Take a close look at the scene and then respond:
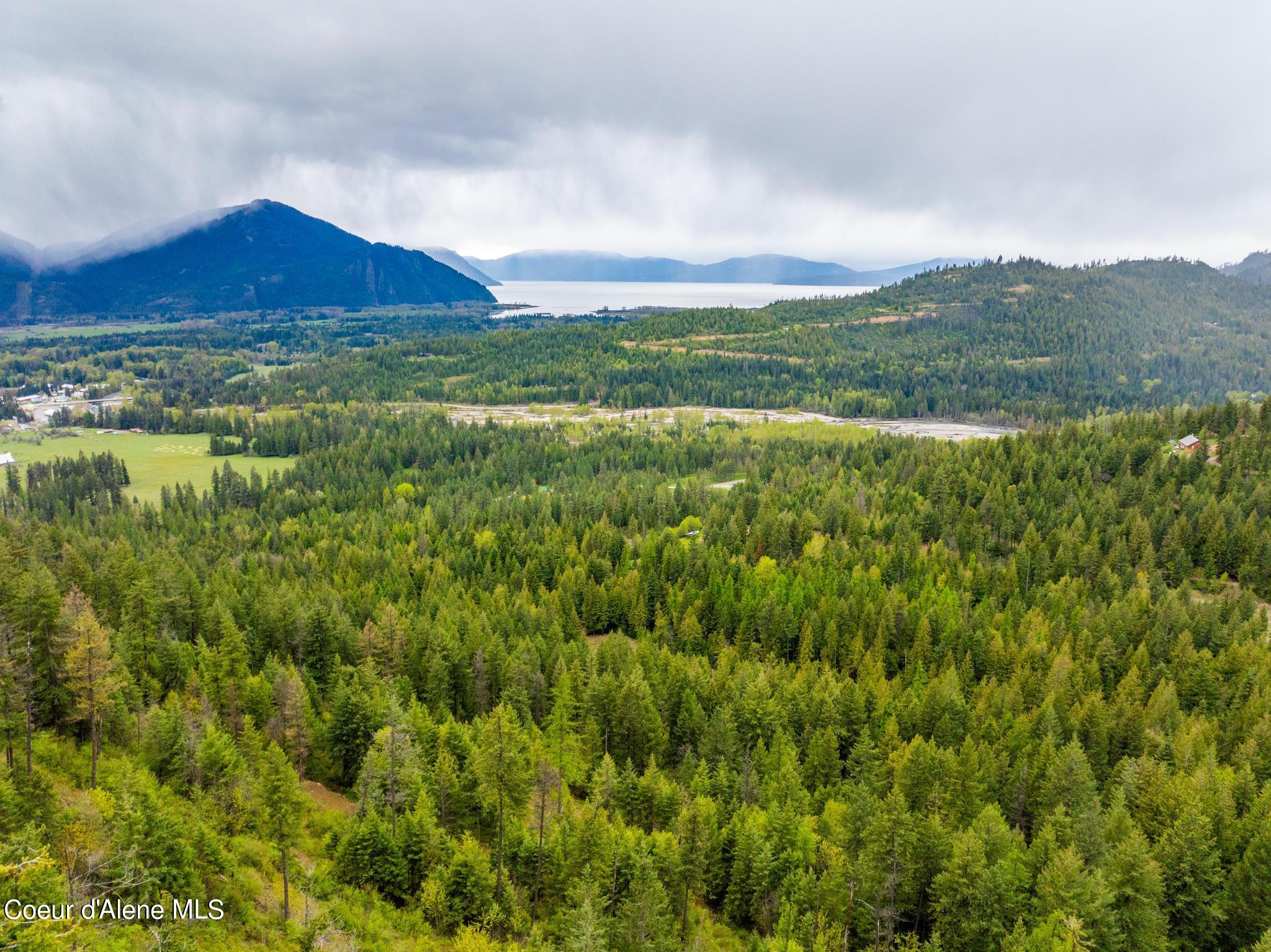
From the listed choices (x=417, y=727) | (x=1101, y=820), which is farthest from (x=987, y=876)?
(x=417, y=727)

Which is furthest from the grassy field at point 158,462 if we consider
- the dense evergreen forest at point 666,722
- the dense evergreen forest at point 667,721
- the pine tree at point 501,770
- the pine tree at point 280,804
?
the pine tree at point 501,770

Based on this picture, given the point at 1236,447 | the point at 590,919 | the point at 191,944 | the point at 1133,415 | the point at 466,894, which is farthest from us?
the point at 1133,415

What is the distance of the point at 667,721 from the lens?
2549 inches

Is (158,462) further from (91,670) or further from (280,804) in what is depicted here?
(280,804)

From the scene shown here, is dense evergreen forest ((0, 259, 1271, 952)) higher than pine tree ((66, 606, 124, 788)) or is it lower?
lower

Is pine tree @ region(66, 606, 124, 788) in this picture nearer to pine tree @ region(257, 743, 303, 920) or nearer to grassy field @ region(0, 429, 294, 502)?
pine tree @ region(257, 743, 303, 920)

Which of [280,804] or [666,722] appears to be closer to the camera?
[280,804]

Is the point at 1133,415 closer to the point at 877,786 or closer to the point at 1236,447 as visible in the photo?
the point at 1236,447

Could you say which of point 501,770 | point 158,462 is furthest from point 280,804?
point 158,462

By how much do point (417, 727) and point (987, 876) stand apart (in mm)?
35654

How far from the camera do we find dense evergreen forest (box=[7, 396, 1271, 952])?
38.2m

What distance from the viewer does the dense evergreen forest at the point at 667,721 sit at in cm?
3819

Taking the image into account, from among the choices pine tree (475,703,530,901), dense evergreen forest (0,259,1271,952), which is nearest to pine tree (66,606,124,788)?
dense evergreen forest (0,259,1271,952)

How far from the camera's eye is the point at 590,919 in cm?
3206
